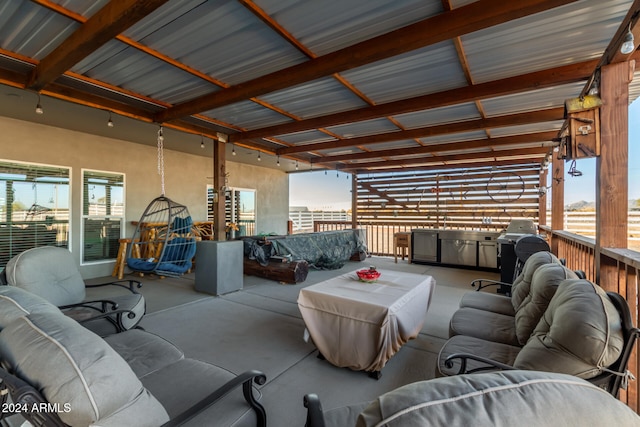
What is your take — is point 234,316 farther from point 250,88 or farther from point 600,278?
point 600,278

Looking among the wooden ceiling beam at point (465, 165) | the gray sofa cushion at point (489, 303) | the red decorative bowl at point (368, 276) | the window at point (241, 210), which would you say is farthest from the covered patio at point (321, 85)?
the window at point (241, 210)

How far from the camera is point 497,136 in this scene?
5.56 m

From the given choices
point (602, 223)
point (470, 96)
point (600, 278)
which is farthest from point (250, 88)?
point (600, 278)

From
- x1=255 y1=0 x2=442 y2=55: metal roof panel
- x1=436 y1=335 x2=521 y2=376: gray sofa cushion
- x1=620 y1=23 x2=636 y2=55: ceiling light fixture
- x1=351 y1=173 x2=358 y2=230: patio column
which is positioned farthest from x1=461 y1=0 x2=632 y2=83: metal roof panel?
x1=351 y1=173 x2=358 y2=230: patio column

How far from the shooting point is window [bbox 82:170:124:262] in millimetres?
5598

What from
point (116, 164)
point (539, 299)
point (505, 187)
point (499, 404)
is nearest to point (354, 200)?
point (505, 187)

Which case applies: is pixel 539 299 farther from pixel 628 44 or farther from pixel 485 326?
pixel 628 44

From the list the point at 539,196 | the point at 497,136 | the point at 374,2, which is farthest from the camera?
the point at 539,196

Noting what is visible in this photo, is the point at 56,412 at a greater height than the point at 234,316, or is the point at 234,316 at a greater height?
the point at 56,412

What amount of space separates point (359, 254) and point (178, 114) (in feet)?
17.3

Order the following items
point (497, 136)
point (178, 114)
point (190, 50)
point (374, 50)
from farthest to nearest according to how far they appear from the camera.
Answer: point (497, 136)
point (178, 114)
point (190, 50)
point (374, 50)

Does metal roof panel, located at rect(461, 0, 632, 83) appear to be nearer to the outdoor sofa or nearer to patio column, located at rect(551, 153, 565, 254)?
patio column, located at rect(551, 153, 565, 254)

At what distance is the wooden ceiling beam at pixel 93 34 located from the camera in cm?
182

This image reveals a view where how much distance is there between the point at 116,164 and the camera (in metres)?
5.95
